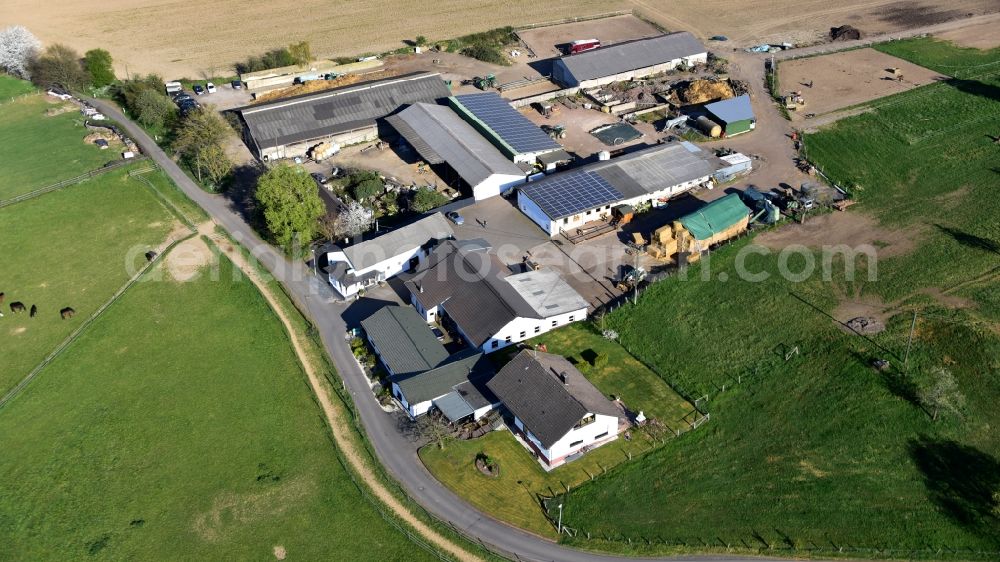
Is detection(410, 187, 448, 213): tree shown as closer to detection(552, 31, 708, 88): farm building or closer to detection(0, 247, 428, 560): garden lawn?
detection(0, 247, 428, 560): garden lawn

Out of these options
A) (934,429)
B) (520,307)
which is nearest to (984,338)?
(934,429)

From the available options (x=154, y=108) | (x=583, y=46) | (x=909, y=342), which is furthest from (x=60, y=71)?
(x=909, y=342)

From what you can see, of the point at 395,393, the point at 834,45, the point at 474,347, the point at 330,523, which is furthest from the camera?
the point at 834,45

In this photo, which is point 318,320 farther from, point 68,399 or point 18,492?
point 18,492

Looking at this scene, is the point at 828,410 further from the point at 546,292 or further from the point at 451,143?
the point at 451,143

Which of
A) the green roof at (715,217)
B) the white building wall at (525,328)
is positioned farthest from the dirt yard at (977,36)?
the white building wall at (525,328)

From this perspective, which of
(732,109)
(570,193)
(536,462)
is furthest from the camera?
(732,109)

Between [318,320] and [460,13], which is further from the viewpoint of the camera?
[460,13]
